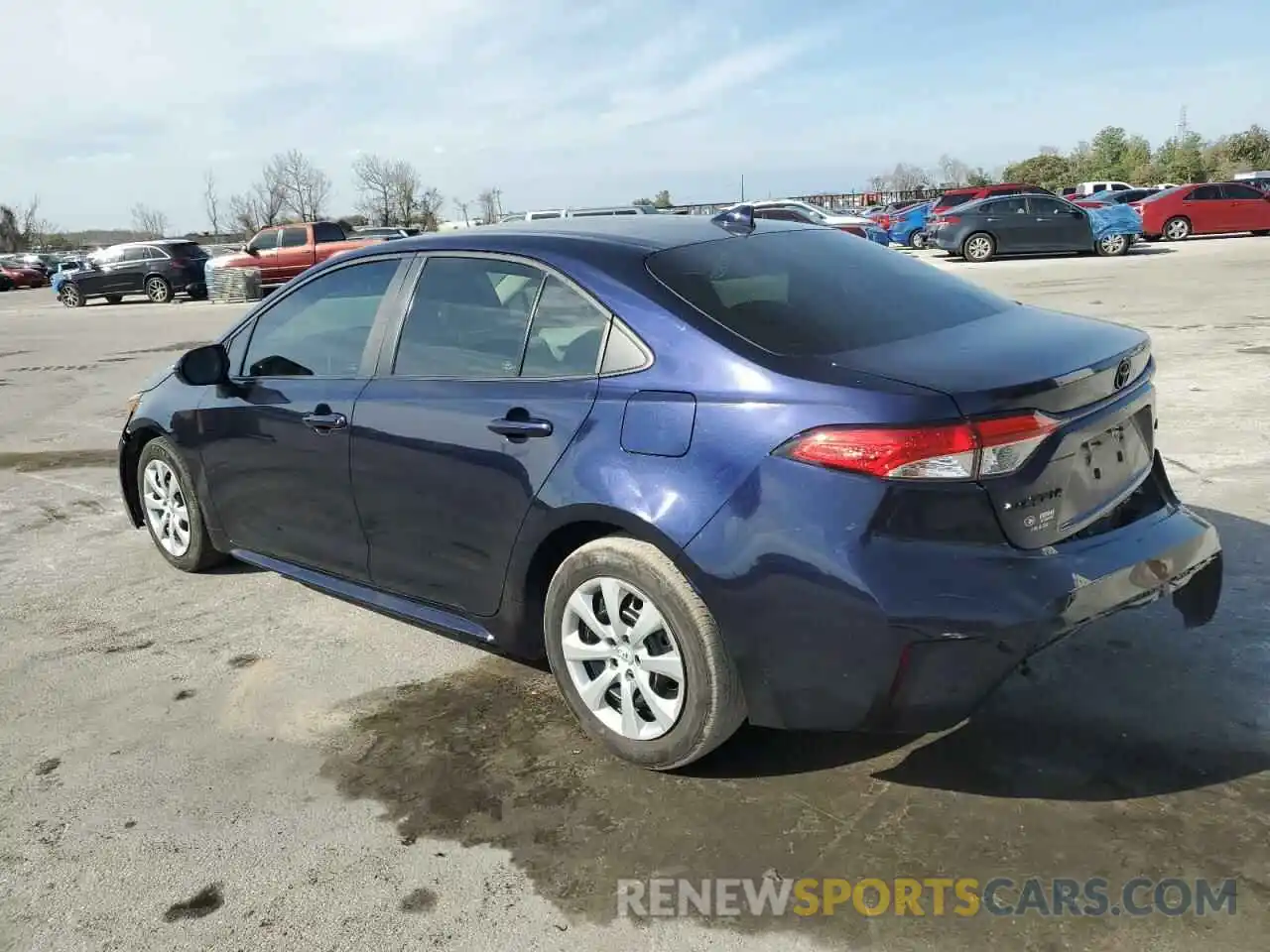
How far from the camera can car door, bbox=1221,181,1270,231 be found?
27656mm

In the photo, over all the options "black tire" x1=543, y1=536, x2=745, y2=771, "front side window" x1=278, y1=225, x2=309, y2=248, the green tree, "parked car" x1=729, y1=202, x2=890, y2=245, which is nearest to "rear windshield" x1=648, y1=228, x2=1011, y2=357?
"black tire" x1=543, y1=536, x2=745, y2=771

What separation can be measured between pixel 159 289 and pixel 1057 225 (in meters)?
23.5

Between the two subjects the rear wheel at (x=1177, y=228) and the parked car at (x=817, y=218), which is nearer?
the parked car at (x=817, y=218)

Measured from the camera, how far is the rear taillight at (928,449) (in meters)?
2.56

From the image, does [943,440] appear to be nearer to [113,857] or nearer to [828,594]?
[828,594]

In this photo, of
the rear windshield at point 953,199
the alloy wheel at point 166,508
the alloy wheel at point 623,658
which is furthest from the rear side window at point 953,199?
the alloy wheel at point 623,658

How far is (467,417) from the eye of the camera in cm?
342

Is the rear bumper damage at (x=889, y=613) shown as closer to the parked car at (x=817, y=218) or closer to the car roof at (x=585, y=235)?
the car roof at (x=585, y=235)

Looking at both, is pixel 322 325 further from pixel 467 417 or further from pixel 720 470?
pixel 720 470

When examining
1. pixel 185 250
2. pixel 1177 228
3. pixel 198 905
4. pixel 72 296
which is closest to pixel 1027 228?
pixel 1177 228

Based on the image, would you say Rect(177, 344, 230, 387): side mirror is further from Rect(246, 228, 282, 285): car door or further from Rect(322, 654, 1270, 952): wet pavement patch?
Rect(246, 228, 282, 285): car door

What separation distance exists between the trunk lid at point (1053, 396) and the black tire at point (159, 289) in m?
29.2

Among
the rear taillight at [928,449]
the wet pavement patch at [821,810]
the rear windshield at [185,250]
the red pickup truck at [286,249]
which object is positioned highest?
the rear windshield at [185,250]

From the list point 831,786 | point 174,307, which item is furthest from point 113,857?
point 174,307
